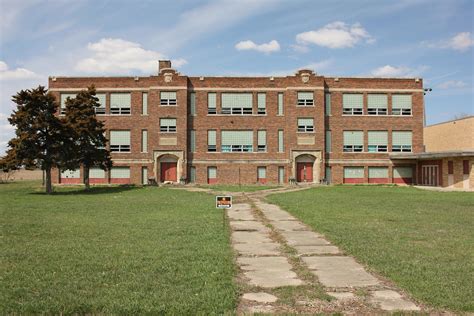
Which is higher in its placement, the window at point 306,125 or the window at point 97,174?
the window at point 306,125

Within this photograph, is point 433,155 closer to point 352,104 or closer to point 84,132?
point 352,104

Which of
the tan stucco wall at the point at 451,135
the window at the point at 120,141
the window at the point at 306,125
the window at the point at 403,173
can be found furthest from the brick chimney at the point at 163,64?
the tan stucco wall at the point at 451,135

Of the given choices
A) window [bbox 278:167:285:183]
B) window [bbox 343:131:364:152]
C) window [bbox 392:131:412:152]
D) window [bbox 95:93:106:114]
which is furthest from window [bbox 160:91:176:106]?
window [bbox 392:131:412:152]

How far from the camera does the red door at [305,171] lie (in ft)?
156

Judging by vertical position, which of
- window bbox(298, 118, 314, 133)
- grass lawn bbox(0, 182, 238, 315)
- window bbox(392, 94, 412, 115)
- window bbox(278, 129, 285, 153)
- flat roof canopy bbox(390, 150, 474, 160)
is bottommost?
grass lawn bbox(0, 182, 238, 315)

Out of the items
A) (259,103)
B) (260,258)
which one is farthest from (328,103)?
(260,258)

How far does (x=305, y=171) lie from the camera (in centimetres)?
4747

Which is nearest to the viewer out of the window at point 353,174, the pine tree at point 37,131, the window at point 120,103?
the pine tree at point 37,131

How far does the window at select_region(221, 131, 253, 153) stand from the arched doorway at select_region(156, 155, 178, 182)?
4.99 metres

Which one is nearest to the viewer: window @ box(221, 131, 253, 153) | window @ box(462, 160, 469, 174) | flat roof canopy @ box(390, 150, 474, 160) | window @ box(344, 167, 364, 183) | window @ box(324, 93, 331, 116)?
flat roof canopy @ box(390, 150, 474, 160)

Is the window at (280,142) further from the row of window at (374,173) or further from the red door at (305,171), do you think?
the row of window at (374,173)

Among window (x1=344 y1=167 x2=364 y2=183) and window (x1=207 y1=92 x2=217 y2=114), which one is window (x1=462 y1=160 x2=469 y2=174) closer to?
window (x1=344 y1=167 x2=364 y2=183)

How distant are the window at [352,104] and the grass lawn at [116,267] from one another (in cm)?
3577

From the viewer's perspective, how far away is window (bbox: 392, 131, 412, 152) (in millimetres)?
48469
